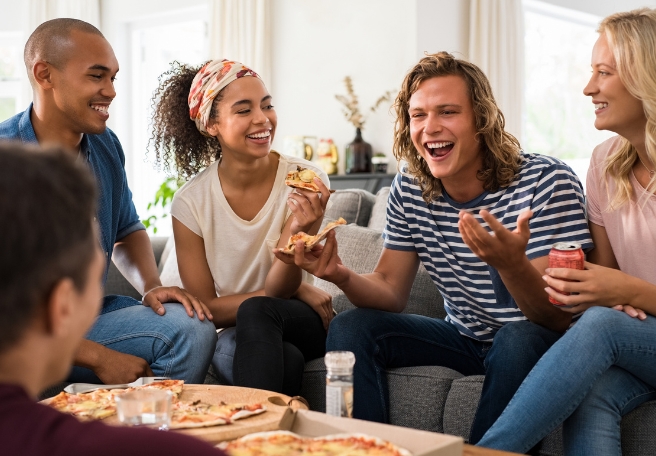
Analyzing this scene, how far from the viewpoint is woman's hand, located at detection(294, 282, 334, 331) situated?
7.88 feet

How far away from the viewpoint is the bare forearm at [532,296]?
1.83 metres

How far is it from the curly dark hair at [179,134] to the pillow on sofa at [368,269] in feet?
1.88

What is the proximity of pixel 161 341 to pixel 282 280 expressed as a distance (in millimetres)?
394

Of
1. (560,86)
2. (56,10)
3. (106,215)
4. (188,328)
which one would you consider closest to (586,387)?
(188,328)

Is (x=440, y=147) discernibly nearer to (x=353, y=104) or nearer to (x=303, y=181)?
(x=303, y=181)

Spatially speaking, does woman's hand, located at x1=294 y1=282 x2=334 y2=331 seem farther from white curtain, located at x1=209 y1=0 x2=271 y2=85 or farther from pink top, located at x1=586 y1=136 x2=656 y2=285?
white curtain, located at x1=209 y1=0 x2=271 y2=85

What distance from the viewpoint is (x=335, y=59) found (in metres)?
5.81

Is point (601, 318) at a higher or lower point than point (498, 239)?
lower

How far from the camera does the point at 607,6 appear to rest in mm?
6965

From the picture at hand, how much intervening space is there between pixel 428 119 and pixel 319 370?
0.80 m

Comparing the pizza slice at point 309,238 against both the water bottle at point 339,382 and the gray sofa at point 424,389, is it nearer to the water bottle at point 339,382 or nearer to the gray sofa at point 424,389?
the gray sofa at point 424,389

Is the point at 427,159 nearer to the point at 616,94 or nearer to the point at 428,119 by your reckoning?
the point at 428,119

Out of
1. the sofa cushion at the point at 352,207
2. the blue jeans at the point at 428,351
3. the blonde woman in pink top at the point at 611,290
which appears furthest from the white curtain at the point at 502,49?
the blue jeans at the point at 428,351

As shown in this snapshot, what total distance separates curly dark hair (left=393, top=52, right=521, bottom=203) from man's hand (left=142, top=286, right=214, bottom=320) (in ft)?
2.49
